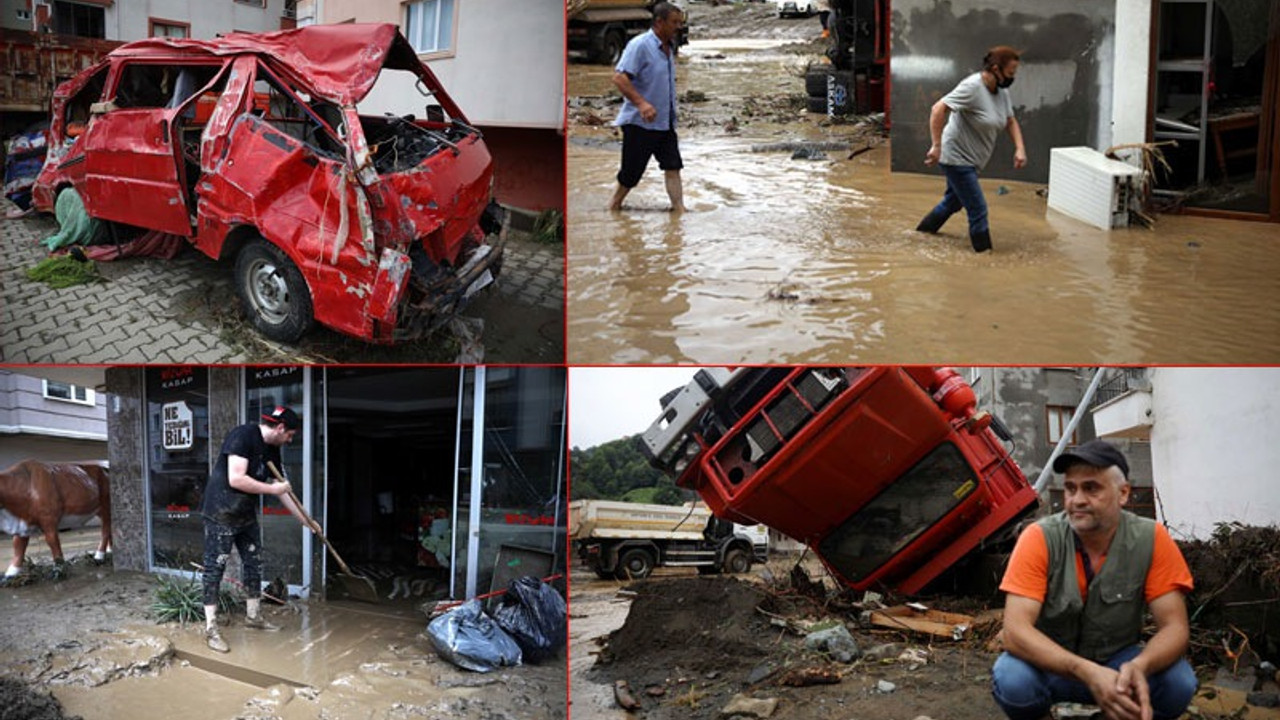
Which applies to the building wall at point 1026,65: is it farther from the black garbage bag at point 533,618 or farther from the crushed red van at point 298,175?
the black garbage bag at point 533,618

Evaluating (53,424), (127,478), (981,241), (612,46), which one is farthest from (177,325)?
(612,46)

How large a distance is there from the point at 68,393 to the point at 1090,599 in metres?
7.51

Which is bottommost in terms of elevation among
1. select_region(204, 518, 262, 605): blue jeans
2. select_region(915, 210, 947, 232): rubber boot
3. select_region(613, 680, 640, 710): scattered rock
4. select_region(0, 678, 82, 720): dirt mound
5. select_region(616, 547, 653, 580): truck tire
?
select_region(616, 547, 653, 580): truck tire

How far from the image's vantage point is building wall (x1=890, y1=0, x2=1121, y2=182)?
29.5 ft

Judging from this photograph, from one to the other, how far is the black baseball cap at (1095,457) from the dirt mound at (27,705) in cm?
406

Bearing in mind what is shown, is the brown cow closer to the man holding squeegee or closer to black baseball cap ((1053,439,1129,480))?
the man holding squeegee

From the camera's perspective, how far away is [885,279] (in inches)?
259

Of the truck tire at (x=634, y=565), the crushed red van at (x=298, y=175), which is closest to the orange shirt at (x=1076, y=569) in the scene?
the crushed red van at (x=298, y=175)

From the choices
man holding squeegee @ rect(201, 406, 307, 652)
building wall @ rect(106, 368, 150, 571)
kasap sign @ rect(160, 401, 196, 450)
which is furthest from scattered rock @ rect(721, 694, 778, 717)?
building wall @ rect(106, 368, 150, 571)

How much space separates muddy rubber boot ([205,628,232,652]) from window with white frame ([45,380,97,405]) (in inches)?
124

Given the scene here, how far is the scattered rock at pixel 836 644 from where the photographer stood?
5.10m

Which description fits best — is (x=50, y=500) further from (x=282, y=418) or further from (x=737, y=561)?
(x=737, y=561)

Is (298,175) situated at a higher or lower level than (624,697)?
higher

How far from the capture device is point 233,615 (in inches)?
234
